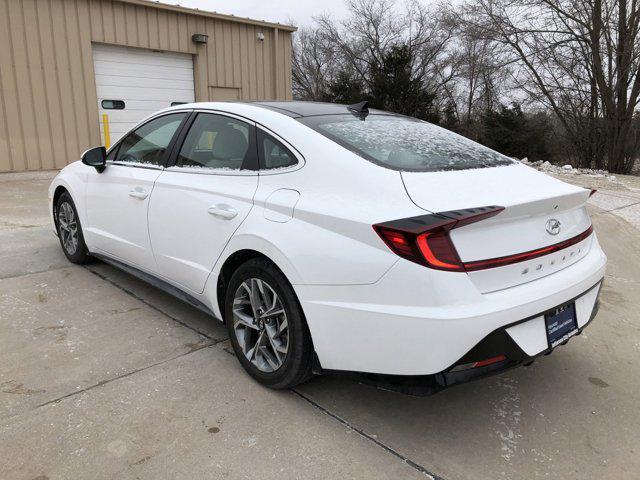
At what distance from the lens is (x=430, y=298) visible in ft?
6.88

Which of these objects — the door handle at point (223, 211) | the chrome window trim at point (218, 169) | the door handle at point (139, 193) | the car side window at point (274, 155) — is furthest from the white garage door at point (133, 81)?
the car side window at point (274, 155)

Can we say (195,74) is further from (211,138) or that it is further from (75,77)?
(211,138)

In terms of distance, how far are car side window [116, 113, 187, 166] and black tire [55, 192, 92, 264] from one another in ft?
2.94

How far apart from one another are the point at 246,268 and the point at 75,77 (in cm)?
984

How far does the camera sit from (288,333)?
102 inches

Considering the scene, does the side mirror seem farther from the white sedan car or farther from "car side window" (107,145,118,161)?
the white sedan car

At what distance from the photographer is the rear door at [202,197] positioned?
9.57 ft

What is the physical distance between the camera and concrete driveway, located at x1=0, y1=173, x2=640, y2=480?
225 centimetres

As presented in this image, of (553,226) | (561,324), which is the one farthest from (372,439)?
(553,226)

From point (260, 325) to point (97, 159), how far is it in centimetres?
219

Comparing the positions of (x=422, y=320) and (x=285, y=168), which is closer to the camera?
(x=422, y=320)

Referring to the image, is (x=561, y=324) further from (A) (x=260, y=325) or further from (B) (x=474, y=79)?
(B) (x=474, y=79)

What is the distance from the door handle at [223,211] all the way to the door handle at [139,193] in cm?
78

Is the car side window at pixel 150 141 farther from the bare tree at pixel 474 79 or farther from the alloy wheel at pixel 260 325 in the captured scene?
the bare tree at pixel 474 79
